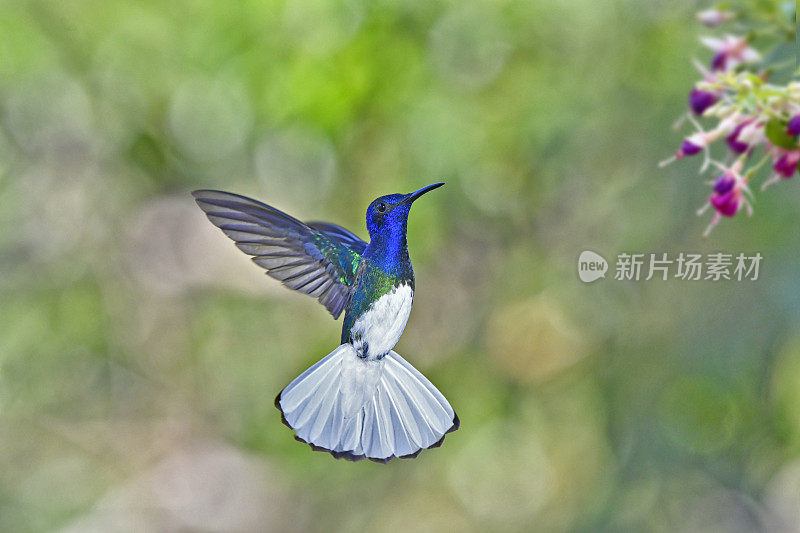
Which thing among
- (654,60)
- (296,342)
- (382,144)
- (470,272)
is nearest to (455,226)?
(470,272)

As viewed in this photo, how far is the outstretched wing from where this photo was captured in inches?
31.9

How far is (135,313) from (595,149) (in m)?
1.59

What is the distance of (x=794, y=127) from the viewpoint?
1.97ft

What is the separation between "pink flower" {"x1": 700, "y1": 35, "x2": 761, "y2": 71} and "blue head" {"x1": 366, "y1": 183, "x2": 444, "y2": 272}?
0.35 meters

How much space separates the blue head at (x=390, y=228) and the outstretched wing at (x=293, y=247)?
79mm

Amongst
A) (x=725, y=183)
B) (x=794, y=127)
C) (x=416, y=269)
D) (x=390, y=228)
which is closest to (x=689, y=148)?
(x=725, y=183)

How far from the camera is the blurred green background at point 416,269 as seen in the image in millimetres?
2410

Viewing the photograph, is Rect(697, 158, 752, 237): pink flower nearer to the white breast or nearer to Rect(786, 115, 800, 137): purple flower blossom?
Rect(786, 115, 800, 137): purple flower blossom

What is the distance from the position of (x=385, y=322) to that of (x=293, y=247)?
147 millimetres

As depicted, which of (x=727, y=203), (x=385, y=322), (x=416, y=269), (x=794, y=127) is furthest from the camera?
(x=416, y=269)

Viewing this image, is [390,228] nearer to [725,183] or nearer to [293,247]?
[293,247]

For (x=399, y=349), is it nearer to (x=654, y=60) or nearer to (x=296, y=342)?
(x=296, y=342)

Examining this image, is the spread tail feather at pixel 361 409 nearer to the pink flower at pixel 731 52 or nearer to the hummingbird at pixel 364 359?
the hummingbird at pixel 364 359

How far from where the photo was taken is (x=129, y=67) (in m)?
2.43
